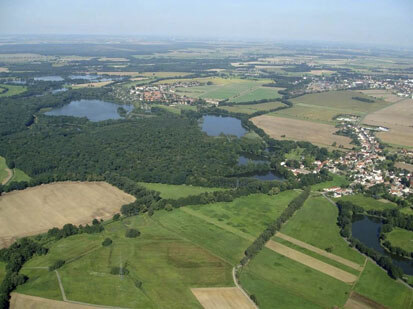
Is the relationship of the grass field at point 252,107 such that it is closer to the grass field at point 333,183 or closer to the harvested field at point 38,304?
the grass field at point 333,183

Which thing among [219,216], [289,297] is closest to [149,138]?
[219,216]

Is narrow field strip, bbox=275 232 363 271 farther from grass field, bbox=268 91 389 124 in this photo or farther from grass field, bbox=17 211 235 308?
grass field, bbox=268 91 389 124

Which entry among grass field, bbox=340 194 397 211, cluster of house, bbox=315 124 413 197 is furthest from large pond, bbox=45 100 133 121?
grass field, bbox=340 194 397 211

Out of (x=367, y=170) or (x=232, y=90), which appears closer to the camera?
(x=367, y=170)

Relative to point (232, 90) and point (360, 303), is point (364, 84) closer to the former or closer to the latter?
point (232, 90)

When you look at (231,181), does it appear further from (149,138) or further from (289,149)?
(149,138)

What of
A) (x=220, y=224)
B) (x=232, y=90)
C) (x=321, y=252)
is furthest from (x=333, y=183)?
(x=232, y=90)

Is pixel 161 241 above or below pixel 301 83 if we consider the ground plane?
below
